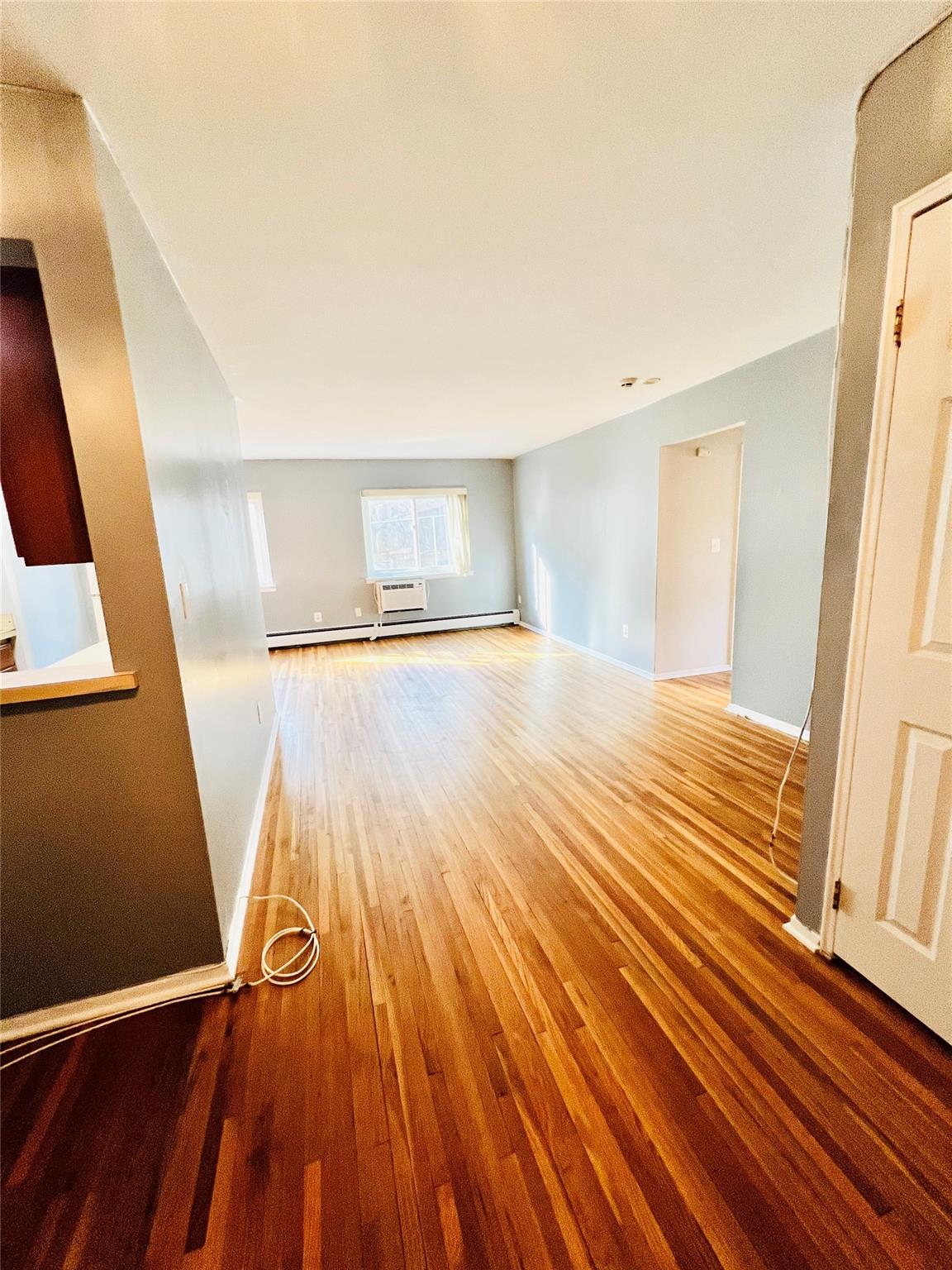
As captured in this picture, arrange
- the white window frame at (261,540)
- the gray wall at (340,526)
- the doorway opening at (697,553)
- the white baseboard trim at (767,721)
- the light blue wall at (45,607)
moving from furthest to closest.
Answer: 1. the gray wall at (340,526)
2. the white window frame at (261,540)
3. the doorway opening at (697,553)
4. the white baseboard trim at (767,721)
5. the light blue wall at (45,607)

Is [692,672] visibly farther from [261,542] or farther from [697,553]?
[261,542]

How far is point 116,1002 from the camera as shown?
54.5 inches

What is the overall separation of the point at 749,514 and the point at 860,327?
2.17m

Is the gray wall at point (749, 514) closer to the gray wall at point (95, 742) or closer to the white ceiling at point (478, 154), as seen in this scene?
the white ceiling at point (478, 154)

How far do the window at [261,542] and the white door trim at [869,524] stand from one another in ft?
19.0

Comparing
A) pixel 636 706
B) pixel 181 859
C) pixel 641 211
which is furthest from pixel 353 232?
pixel 636 706

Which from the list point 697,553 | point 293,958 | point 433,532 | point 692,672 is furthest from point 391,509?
point 293,958

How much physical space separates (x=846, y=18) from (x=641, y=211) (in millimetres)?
585

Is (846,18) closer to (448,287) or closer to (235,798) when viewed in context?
(448,287)

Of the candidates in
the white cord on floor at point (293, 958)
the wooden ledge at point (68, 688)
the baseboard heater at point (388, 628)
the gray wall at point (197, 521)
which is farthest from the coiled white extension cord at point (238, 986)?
the baseboard heater at point (388, 628)

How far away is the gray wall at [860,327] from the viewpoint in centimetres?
106

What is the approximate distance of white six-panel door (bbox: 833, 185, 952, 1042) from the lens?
42.6 inches

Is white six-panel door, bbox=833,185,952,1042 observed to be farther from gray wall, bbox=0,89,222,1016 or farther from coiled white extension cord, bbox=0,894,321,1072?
gray wall, bbox=0,89,222,1016

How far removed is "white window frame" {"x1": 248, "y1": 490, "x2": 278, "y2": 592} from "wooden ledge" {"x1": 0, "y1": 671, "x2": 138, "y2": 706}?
4.88m
